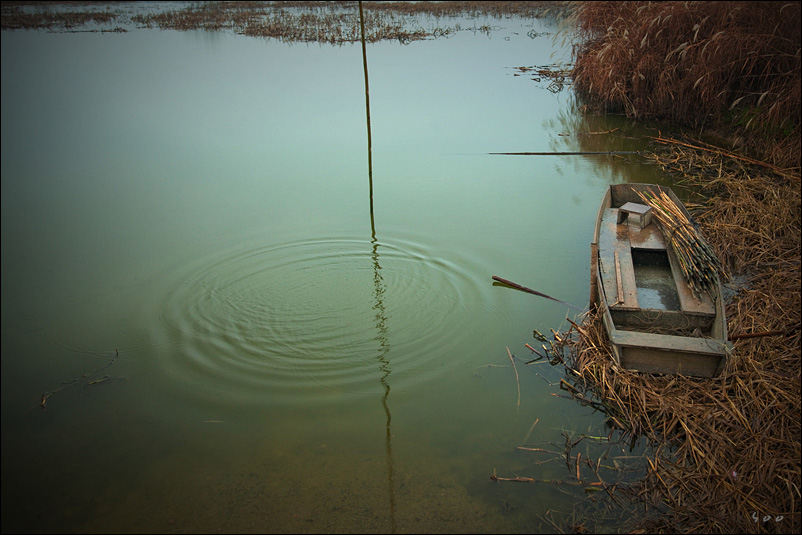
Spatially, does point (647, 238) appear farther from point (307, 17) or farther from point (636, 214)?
point (307, 17)

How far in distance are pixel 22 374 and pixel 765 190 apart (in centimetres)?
654

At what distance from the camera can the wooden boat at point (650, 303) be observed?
343 cm

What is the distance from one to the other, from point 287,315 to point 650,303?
272cm

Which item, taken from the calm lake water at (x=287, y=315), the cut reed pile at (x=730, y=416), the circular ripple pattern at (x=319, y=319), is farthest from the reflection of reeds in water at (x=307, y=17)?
the cut reed pile at (x=730, y=416)

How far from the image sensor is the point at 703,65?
8.23m

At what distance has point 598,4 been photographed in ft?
33.6

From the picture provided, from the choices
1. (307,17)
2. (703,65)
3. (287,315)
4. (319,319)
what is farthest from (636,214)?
(307,17)

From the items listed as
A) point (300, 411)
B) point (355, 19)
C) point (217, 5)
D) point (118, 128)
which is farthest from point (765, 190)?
point (217, 5)

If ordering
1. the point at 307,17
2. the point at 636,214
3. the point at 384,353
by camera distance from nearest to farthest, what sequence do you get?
the point at 384,353 → the point at 636,214 → the point at 307,17

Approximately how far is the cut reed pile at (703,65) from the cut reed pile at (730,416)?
3347 mm

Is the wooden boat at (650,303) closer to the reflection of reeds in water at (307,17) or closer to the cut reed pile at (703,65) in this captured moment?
the cut reed pile at (703,65)

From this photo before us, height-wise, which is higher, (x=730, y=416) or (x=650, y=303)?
(x=650, y=303)

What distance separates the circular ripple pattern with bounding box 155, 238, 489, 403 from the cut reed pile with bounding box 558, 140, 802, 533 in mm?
1015

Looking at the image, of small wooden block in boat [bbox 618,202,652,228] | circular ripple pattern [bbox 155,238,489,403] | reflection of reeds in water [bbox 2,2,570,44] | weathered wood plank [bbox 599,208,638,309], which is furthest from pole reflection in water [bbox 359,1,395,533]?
reflection of reeds in water [bbox 2,2,570,44]
